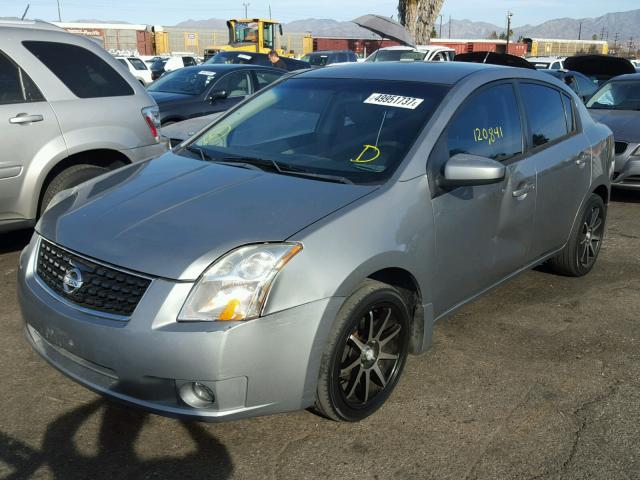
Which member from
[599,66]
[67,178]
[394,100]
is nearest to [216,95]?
[67,178]

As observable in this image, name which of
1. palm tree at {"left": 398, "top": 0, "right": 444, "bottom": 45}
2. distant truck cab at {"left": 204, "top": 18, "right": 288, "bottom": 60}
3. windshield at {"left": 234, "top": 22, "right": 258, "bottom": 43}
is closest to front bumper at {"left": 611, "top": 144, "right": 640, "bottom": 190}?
palm tree at {"left": 398, "top": 0, "right": 444, "bottom": 45}

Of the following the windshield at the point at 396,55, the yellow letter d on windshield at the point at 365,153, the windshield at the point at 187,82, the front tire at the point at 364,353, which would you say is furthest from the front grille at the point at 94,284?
the windshield at the point at 396,55

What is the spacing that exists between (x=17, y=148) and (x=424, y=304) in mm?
3308

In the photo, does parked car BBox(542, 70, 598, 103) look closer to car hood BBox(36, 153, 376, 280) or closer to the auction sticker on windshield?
the auction sticker on windshield

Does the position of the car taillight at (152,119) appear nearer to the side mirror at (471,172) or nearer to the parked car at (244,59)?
the side mirror at (471,172)

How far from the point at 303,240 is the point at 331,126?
1.26 metres

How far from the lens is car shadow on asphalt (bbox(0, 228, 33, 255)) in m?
5.63

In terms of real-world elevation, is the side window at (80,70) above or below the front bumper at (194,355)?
above

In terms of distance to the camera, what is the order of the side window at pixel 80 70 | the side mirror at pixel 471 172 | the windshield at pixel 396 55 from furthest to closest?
the windshield at pixel 396 55 → the side window at pixel 80 70 → the side mirror at pixel 471 172

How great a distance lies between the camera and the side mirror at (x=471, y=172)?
10.7ft

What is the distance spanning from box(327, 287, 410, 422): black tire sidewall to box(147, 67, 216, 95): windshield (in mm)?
7927

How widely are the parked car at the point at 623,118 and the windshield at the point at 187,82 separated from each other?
226 inches

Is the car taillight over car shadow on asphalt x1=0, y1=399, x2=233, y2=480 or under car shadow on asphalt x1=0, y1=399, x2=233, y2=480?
over

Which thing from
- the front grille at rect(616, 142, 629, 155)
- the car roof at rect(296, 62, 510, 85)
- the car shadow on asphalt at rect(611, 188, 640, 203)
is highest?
the car roof at rect(296, 62, 510, 85)
